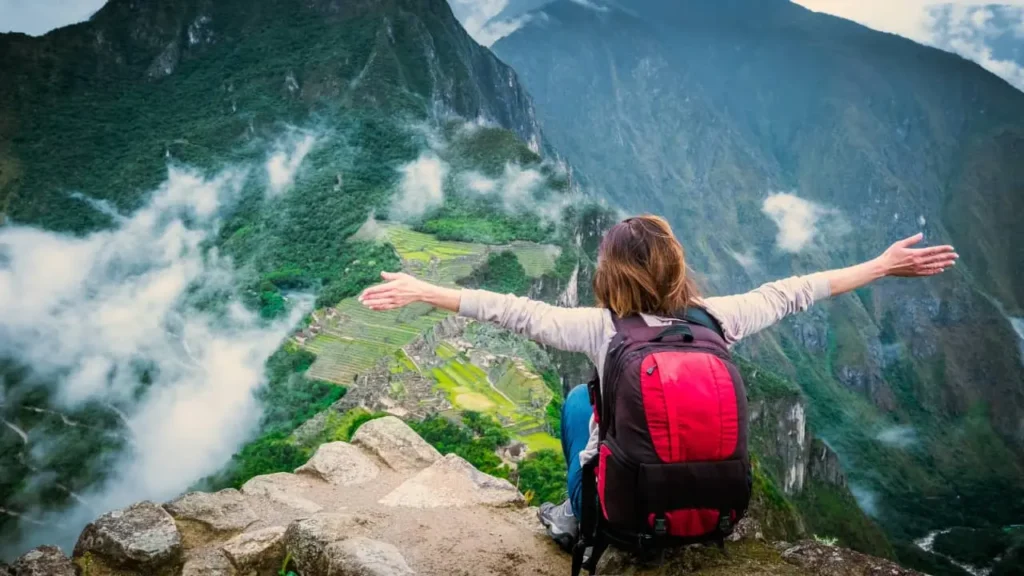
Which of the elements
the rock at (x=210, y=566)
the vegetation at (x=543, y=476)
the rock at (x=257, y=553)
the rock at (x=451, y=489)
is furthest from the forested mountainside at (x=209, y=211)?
the rock at (x=257, y=553)

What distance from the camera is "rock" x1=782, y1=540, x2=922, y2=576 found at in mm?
3756

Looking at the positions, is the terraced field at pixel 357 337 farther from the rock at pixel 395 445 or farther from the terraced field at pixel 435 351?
the rock at pixel 395 445

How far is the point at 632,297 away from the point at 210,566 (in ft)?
11.7

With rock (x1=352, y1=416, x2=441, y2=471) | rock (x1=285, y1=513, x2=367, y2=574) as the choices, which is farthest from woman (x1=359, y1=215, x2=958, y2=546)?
rock (x1=352, y1=416, x2=441, y2=471)

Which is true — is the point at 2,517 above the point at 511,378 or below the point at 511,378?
below

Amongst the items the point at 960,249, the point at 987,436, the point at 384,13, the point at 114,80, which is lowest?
the point at 987,436

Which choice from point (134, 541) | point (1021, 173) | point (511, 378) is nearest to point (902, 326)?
point (1021, 173)

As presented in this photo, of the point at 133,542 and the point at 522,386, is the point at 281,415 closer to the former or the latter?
the point at 522,386

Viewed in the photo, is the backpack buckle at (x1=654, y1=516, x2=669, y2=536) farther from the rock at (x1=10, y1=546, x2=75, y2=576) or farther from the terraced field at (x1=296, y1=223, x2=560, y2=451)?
the terraced field at (x1=296, y1=223, x2=560, y2=451)

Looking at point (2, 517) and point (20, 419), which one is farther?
point (20, 419)

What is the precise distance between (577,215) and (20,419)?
2307 inches

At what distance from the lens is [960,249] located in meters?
175

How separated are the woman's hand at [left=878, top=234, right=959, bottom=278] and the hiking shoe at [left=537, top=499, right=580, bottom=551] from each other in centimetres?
236

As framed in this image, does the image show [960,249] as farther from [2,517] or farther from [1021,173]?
[2,517]
